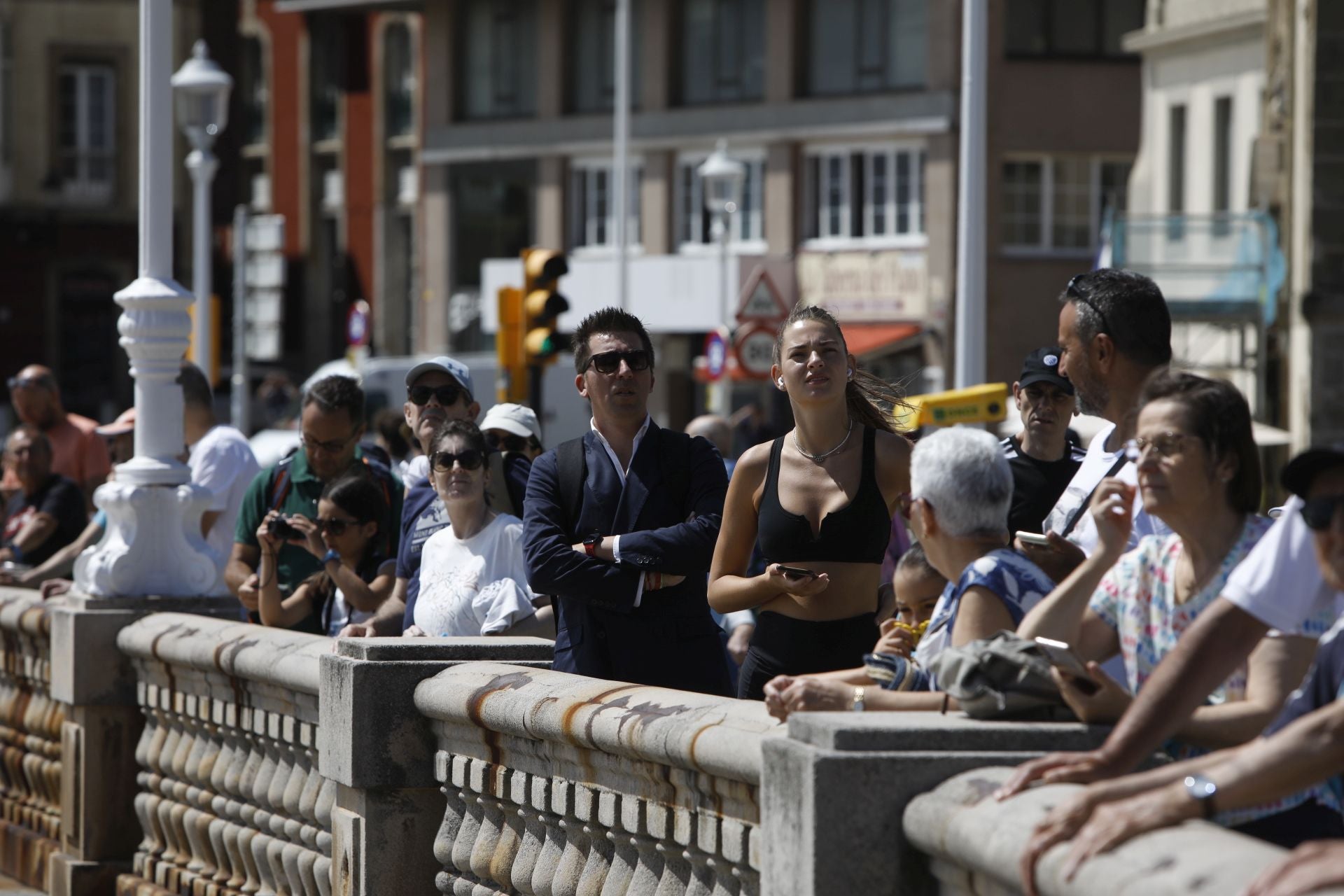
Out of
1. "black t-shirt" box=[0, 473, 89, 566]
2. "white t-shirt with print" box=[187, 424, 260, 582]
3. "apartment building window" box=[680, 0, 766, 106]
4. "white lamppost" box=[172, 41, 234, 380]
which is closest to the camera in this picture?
"white t-shirt with print" box=[187, 424, 260, 582]

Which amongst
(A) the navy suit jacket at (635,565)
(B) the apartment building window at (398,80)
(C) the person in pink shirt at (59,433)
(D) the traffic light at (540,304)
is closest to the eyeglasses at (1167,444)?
(A) the navy suit jacket at (635,565)

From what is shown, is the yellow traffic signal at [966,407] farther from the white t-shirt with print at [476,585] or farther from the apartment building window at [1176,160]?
the apartment building window at [1176,160]

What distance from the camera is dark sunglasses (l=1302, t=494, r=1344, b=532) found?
387 cm

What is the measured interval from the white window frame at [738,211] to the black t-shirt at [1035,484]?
35.6 metres

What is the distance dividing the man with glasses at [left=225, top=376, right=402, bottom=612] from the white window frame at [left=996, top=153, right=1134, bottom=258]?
108 ft

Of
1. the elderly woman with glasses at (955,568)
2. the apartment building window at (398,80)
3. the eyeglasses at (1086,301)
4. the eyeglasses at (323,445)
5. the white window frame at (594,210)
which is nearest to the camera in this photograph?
the elderly woman with glasses at (955,568)

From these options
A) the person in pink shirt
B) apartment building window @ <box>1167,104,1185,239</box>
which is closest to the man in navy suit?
the person in pink shirt

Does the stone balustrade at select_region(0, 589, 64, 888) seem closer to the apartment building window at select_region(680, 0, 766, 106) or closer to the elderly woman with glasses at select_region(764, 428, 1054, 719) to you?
the elderly woman with glasses at select_region(764, 428, 1054, 719)

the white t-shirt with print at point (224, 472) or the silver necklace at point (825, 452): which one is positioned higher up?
the silver necklace at point (825, 452)

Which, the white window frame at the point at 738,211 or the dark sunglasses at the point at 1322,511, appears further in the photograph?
the white window frame at the point at 738,211

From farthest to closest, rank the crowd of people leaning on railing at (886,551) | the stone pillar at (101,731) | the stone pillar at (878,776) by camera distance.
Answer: the stone pillar at (101,731) < the stone pillar at (878,776) < the crowd of people leaning on railing at (886,551)

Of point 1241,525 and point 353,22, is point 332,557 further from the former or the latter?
point 353,22

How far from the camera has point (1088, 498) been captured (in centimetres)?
585

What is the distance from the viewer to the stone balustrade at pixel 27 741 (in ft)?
32.6
